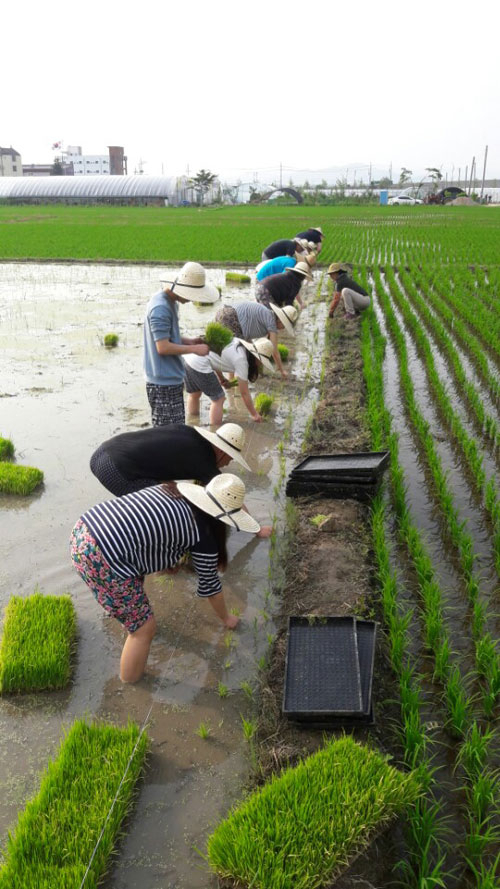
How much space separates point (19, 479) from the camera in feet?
14.4

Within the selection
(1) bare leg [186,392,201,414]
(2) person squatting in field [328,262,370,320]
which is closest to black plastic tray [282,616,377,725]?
(1) bare leg [186,392,201,414]

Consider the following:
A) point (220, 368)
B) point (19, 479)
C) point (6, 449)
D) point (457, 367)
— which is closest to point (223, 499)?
point (19, 479)

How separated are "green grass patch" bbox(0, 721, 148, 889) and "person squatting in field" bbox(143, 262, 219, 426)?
2058 mm

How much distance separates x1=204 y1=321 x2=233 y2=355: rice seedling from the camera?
17.9 feet

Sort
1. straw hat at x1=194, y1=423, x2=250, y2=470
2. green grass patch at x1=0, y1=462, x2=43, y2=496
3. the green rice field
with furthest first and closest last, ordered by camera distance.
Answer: the green rice field
green grass patch at x1=0, y1=462, x2=43, y2=496
straw hat at x1=194, y1=423, x2=250, y2=470

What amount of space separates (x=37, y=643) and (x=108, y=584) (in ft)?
1.72

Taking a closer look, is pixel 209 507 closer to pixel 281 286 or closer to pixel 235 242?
pixel 281 286

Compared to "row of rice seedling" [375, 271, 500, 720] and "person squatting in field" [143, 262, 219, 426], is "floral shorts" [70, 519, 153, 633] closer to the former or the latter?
"row of rice seedling" [375, 271, 500, 720]

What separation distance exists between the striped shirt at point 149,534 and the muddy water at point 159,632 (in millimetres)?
506

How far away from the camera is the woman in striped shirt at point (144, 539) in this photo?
8.35ft

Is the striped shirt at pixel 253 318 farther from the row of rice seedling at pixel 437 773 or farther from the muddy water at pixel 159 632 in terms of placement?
the row of rice seedling at pixel 437 773

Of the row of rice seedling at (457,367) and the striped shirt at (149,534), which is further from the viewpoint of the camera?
the row of rice seedling at (457,367)

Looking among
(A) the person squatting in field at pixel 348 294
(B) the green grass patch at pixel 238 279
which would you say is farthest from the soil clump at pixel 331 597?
(B) the green grass patch at pixel 238 279

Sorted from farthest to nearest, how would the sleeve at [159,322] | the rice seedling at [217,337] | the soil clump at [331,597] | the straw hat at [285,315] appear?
1. the straw hat at [285,315]
2. the rice seedling at [217,337]
3. the sleeve at [159,322]
4. the soil clump at [331,597]
